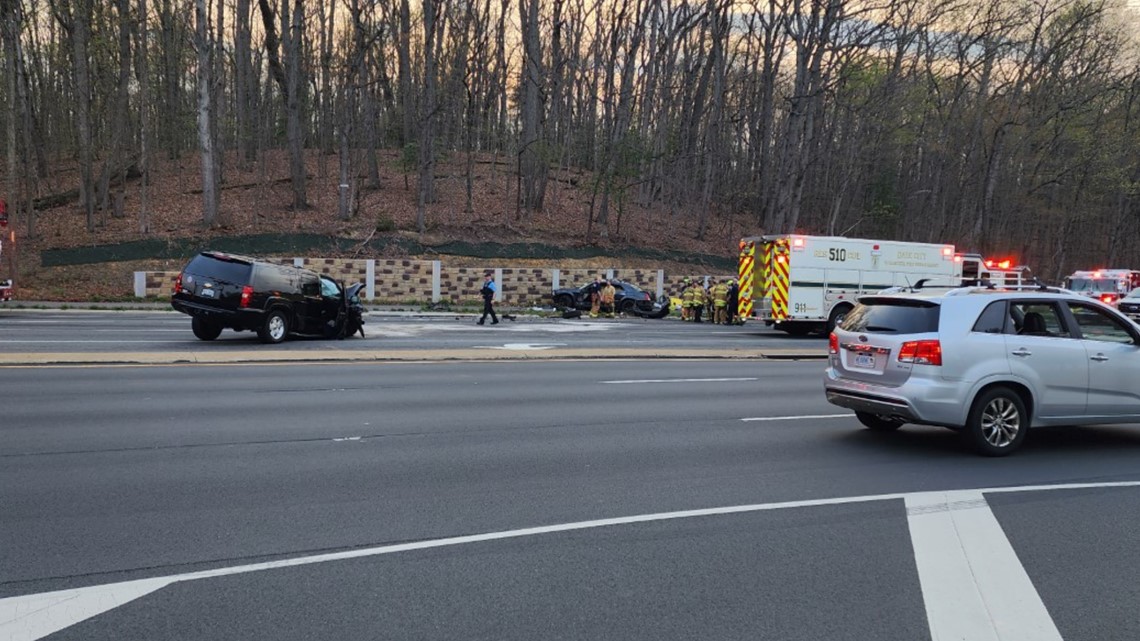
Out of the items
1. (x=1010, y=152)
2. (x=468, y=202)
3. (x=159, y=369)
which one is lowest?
(x=159, y=369)

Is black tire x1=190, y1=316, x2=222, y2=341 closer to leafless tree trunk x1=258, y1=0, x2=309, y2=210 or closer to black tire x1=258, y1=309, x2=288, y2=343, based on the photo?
black tire x1=258, y1=309, x2=288, y2=343

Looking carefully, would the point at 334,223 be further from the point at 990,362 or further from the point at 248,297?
the point at 990,362

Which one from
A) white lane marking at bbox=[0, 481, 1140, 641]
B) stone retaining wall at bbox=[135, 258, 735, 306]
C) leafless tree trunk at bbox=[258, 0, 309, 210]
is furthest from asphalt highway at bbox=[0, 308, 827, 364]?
leafless tree trunk at bbox=[258, 0, 309, 210]

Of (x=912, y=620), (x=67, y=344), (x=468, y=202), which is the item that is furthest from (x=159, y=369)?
(x=468, y=202)

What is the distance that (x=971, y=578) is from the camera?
5246 millimetres

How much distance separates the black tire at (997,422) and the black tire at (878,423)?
1.39 m

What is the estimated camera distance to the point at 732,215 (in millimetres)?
57500

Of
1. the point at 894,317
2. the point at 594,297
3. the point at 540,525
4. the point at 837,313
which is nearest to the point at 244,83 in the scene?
the point at 594,297

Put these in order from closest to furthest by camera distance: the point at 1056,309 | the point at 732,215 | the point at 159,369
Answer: the point at 1056,309, the point at 159,369, the point at 732,215

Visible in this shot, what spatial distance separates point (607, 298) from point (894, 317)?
23542mm

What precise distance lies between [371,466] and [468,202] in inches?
1469

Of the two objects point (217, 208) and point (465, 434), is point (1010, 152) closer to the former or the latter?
point (217, 208)

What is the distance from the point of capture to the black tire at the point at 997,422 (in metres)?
8.78

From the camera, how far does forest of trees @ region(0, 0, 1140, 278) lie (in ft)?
132
